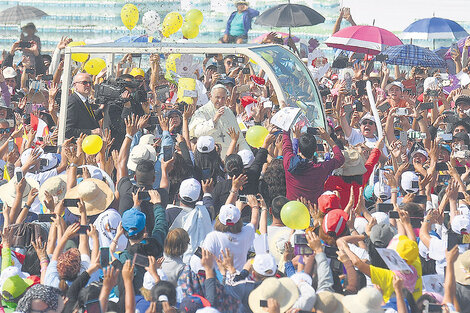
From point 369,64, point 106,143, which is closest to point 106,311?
point 106,143

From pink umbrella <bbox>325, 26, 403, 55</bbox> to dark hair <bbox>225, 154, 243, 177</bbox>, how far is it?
21.1ft

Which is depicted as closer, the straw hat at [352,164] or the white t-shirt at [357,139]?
the straw hat at [352,164]

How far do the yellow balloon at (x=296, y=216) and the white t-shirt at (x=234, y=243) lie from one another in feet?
0.96

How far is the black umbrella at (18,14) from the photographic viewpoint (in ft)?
57.4

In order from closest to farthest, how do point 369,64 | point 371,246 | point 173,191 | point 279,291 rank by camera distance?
point 279,291 < point 371,246 < point 173,191 < point 369,64

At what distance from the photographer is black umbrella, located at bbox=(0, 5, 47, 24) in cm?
1748

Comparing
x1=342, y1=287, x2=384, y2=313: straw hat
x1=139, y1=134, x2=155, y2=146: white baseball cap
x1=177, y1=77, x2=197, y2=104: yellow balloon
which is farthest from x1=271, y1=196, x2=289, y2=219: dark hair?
x1=177, y1=77, x2=197, y2=104: yellow balloon

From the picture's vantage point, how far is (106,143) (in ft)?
31.4

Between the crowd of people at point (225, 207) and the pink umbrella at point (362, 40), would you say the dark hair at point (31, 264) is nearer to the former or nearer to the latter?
the crowd of people at point (225, 207)

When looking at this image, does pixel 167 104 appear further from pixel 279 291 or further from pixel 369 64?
pixel 279 291

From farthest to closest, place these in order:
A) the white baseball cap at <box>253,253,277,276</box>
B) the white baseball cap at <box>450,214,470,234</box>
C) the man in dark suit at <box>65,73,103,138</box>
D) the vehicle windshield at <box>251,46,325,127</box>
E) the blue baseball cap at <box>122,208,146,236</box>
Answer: the man in dark suit at <box>65,73,103,138</box>
the vehicle windshield at <box>251,46,325,127</box>
the white baseball cap at <box>450,214,470,234</box>
the blue baseball cap at <box>122,208,146,236</box>
the white baseball cap at <box>253,253,277,276</box>

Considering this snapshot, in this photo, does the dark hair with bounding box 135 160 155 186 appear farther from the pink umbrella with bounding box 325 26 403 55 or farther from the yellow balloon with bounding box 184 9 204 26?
the yellow balloon with bounding box 184 9 204 26

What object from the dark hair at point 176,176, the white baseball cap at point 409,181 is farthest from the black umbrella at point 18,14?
the white baseball cap at point 409,181

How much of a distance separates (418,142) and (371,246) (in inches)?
156
